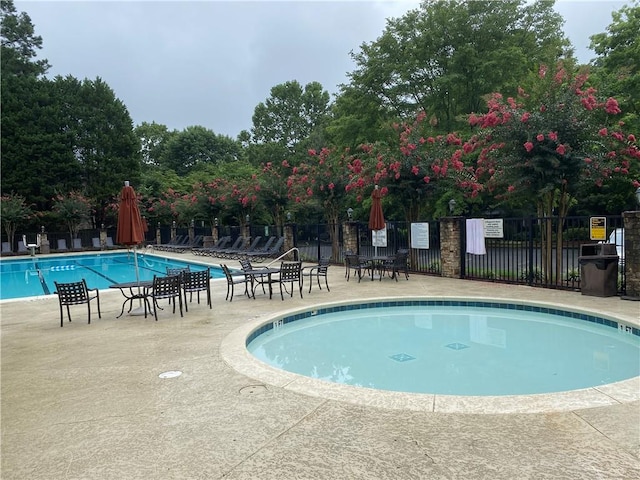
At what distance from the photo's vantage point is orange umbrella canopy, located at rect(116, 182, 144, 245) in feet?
26.7

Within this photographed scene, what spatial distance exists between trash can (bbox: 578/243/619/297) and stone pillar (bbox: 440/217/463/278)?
140 inches

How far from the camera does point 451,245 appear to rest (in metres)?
12.2

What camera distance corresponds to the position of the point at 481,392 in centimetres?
502

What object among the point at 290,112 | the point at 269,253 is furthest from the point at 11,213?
the point at 290,112

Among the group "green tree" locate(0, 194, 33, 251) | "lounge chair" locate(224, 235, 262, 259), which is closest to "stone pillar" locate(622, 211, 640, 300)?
"lounge chair" locate(224, 235, 262, 259)

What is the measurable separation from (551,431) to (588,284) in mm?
6791

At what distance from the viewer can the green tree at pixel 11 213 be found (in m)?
27.8

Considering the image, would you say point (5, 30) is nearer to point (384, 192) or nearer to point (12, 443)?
point (384, 192)

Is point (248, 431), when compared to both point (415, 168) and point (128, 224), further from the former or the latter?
point (415, 168)

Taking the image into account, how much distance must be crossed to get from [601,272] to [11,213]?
31.6 metres

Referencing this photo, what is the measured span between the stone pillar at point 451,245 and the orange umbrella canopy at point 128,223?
26.0 feet

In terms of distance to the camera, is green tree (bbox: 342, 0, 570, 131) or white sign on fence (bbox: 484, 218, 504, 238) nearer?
white sign on fence (bbox: 484, 218, 504, 238)

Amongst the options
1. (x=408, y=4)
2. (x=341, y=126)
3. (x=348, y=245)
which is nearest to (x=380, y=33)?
(x=408, y=4)

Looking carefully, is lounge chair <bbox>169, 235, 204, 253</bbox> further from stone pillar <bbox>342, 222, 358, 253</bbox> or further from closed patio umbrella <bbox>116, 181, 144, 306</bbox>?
closed patio umbrella <bbox>116, 181, 144, 306</bbox>
